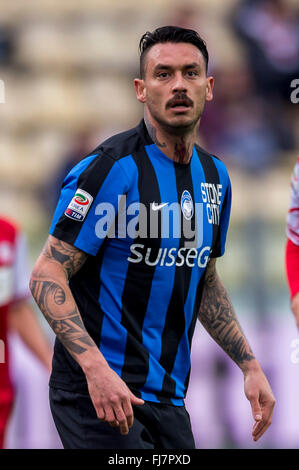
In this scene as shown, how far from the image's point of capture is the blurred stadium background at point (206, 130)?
4.97m

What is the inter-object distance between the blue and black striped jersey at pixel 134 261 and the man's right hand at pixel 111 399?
0.27 metres

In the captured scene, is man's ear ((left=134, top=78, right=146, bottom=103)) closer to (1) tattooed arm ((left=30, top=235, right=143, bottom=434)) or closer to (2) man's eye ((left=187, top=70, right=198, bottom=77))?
Answer: (2) man's eye ((left=187, top=70, right=198, bottom=77))

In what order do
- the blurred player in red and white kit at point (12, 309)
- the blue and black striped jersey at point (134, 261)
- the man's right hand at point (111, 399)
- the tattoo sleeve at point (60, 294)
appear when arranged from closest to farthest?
the man's right hand at point (111, 399) < the tattoo sleeve at point (60, 294) < the blue and black striped jersey at point (134, 261) < the blurred player in red and white kit at point (12, 309)

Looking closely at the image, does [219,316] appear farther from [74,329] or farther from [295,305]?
[74,329]

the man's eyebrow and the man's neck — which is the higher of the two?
the man's eyebrow

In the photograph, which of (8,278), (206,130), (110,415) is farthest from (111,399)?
(206,130)

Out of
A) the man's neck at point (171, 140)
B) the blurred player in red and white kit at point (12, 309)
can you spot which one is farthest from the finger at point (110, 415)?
the blurred player in red and white kit at point (12, 309)

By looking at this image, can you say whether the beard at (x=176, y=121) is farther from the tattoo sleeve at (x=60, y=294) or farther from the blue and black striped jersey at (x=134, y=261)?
the tattoo sleeve at (x=60, y=294)

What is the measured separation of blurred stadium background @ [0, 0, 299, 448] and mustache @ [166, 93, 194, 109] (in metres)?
2.60

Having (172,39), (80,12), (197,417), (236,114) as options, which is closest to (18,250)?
(172,39)

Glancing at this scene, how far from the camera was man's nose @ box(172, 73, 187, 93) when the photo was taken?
255 cm

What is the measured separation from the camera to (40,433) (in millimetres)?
4738

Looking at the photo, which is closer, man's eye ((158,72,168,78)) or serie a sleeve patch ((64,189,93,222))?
serie a sleeve patch ((64,189,93,222))

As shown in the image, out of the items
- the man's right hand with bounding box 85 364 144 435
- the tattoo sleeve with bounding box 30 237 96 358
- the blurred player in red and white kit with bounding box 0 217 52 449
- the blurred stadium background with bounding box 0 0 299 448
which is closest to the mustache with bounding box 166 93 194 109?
the tattoo sleeve with bounding box 30 237 96 358
